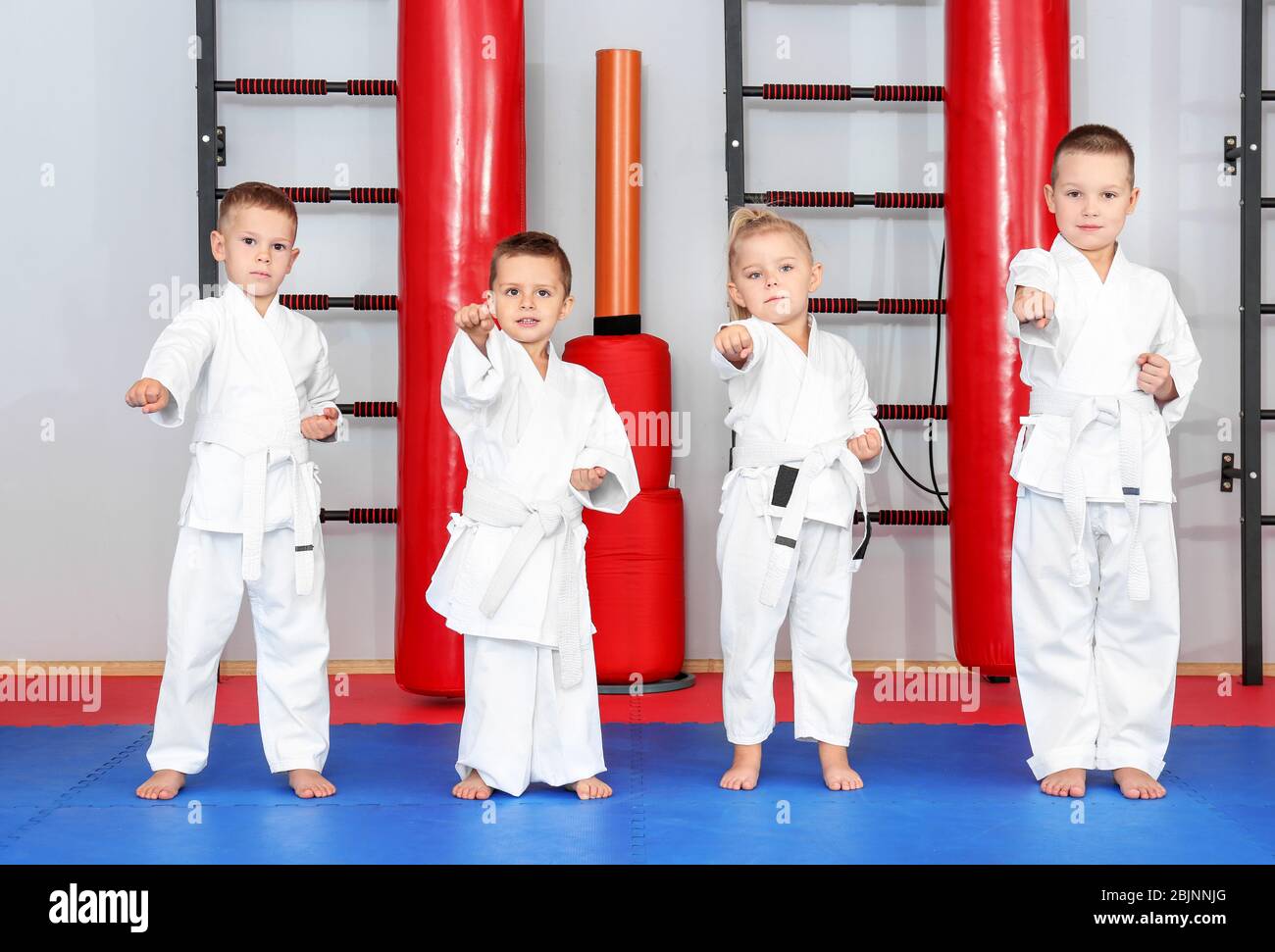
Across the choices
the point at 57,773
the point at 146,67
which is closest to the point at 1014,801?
the point at 57,773

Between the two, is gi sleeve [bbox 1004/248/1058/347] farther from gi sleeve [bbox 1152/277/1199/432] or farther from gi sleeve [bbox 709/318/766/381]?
gi sleeve [bbox 709/318/766/381]

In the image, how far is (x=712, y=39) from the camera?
437 cm

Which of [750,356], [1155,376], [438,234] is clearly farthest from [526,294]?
[1155,376]

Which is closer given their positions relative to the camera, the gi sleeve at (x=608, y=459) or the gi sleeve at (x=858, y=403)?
the gi sleeve at (x=608, y=459)

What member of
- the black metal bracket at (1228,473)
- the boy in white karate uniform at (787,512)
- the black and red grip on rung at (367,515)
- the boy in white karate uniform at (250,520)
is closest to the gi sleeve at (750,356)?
the boy in white karate uniform at (787,512)

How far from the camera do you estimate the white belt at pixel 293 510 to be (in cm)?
279

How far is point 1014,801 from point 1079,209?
126cm

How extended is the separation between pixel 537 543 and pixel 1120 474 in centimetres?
124

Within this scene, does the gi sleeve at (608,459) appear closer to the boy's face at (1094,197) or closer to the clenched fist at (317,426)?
the clenched fist at (317,426)

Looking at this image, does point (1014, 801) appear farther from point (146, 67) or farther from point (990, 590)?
point (146, 67)

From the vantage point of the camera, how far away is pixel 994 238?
3.83m

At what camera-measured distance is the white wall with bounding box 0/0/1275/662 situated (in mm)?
4289

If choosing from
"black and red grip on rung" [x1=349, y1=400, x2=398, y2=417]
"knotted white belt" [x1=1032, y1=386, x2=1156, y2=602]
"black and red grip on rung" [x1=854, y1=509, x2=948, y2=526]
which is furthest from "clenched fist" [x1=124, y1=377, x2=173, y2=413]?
"black and red grip on rung" [x1=854, y1=509, x2=948, y2=526]

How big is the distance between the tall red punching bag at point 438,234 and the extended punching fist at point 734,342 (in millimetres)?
1150
